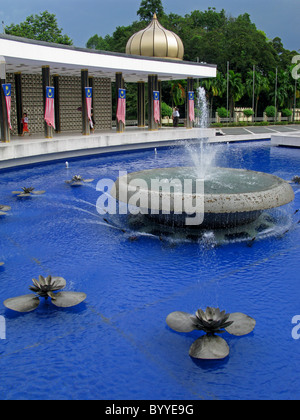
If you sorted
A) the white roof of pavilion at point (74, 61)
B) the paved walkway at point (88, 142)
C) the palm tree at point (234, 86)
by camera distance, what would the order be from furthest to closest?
1. the palm tree at point (234, 86)
2. the paved walkway at point (88, 142)
3. the white roof of pavilion at point (74, 61)

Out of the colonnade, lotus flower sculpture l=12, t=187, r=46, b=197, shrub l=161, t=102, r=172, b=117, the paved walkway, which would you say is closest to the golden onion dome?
the colonnade

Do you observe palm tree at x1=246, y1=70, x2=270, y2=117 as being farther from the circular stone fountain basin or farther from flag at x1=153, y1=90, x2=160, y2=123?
the circular stone fountain basin

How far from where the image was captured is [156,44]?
938 inches

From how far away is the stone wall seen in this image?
20828mm

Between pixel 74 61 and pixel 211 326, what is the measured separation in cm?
1460

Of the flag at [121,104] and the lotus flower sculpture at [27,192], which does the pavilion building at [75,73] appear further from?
the lotus flower sculpture at [27,192]

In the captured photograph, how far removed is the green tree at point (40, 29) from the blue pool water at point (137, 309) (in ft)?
115

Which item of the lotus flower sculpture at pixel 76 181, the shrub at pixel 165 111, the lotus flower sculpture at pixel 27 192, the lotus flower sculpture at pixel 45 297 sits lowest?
the lotus flower sculpture at pixel 45 297

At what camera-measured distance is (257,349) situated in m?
4.20

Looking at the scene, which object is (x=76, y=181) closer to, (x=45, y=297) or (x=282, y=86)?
(x=45, y=297)

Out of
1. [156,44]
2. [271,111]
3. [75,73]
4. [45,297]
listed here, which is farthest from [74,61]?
[271,111]

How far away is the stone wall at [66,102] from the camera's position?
20.8 metres

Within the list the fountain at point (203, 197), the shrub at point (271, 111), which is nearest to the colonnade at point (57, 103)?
the fountain at point (203, 197)
